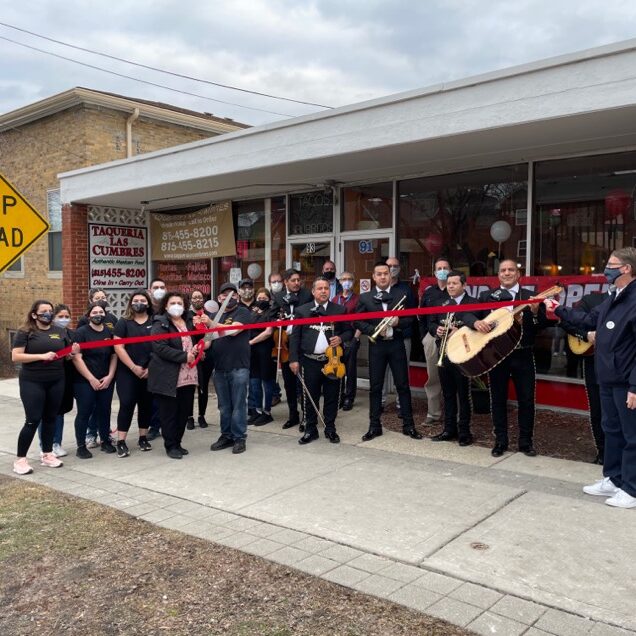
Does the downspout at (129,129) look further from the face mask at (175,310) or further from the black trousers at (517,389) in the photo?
the black trousers at (517,389)

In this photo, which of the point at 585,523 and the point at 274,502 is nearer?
the point at 585,523

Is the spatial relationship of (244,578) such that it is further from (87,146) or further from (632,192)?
(87,146)

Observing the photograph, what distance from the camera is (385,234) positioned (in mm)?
9891

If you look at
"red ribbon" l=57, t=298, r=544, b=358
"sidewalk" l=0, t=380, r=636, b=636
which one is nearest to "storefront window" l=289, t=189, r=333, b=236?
"red ribbon" l=57, t=298, r=544, b=358

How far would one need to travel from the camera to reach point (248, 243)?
11969 mm

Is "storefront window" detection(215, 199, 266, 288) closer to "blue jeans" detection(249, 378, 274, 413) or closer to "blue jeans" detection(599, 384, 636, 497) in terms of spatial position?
"blue jeans" detection(249, 378, 274, 413)

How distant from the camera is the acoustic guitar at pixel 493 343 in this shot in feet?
19.9

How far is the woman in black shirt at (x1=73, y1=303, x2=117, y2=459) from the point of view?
6855 mm

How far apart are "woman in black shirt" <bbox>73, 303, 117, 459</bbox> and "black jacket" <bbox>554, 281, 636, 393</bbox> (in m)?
4.76

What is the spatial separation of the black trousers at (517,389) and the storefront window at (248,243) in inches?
241

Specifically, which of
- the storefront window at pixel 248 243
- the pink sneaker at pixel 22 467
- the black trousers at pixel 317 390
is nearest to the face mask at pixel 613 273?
the black trousers at pixel 317 390

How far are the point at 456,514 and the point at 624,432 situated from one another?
1.43 metres

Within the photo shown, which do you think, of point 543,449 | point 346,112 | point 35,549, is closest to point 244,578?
point 35,549

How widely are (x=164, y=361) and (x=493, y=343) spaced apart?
3.23 metres
